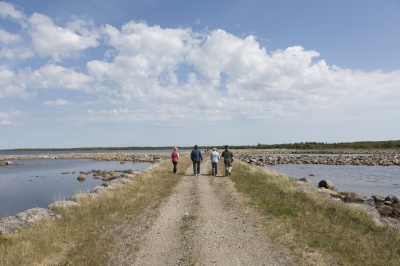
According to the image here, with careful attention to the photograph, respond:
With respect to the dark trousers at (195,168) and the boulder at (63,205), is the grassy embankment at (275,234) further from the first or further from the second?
the dark trousers at (195,168)

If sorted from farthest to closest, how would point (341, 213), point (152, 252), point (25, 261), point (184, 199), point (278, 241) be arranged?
point (184, 199) < point (341, 213) < point (278, 241) < point (152, 252) < point (25, 261)

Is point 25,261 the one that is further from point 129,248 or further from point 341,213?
point 341,213

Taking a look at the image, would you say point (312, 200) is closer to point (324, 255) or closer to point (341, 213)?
point (341, 213)

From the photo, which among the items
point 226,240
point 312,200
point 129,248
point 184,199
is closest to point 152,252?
point 129,248

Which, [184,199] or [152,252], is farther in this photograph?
[184,199]

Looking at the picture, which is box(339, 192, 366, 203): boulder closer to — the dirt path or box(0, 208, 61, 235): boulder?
the dirt path

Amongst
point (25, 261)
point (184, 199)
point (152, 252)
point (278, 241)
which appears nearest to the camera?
point (25, 261)

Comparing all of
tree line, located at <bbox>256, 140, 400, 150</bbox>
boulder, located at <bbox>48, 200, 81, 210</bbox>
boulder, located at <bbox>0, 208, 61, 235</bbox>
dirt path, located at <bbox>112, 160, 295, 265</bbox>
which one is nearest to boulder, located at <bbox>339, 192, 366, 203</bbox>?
dirt path, located at <bbox>112, 160, 295, 265</bbox>

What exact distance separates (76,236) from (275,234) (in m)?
5.97

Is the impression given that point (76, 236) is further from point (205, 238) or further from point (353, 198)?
point (353, 198)

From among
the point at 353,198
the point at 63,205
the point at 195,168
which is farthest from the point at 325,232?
the point at 195,168

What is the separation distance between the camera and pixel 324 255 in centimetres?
797

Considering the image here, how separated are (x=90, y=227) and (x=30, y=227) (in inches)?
81.8

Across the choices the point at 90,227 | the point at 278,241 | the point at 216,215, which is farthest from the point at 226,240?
the point at 90,227
